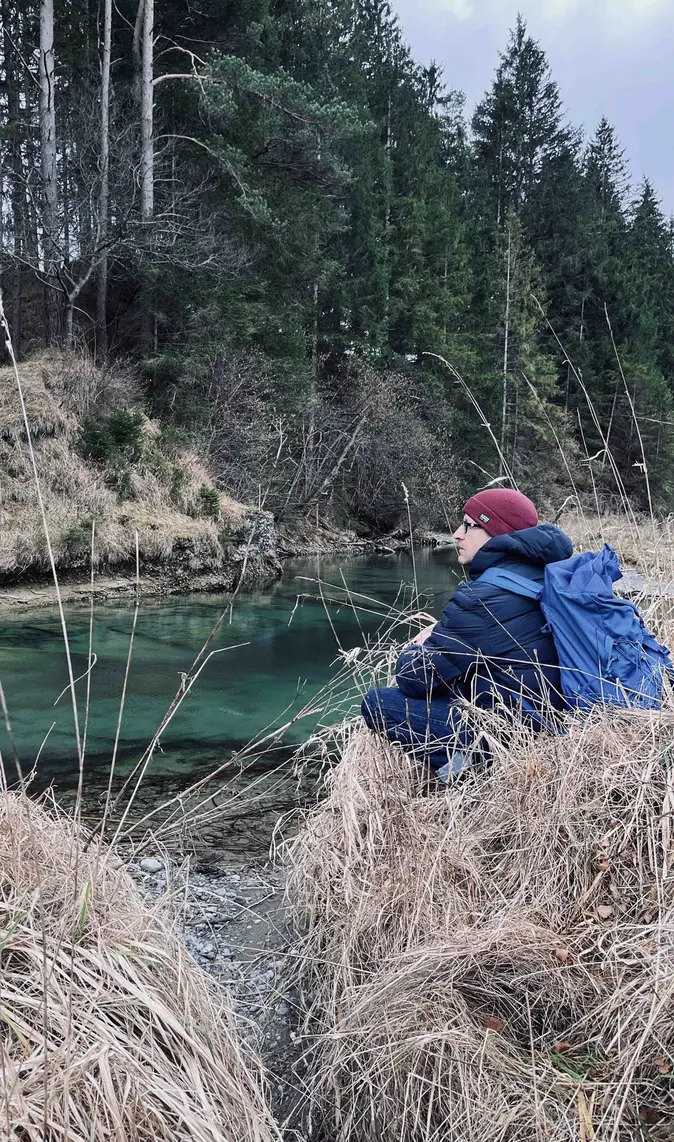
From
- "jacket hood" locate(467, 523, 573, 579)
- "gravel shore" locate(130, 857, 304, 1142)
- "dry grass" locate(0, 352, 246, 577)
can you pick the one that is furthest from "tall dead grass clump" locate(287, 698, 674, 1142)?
"dry grass" locate(0, 352, 246, 577)

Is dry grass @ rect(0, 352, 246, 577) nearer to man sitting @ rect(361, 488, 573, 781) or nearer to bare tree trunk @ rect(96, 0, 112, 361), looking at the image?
bare tree trunk @ rect(96, 0, 112, 361)

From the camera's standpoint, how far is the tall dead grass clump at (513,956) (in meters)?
1.63

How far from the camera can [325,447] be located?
21.1 m

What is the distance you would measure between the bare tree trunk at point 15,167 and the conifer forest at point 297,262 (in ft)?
0.31

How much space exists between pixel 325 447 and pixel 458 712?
19.0 m

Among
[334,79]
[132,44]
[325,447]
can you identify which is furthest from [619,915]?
[334,79]

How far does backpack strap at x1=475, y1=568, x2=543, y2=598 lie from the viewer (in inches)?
95.9

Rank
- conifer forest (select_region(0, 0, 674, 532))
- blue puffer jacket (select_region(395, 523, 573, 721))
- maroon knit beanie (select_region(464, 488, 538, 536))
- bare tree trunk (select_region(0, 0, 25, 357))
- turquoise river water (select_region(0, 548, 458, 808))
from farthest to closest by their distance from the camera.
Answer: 1. conifer forest (select_region(0, 0, 674, 532))
2. bare tree trunk (select_region(0, 0, 25, 357))
3. turquoise river water (select_region(0, 548, 458, 808))
4. maroon knit beanie (select_region(464, 488, 538, 536))
5. blue puffer jacket (select_region(395, 523, 573, 721))

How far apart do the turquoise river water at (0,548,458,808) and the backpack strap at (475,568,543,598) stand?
0.65 metres

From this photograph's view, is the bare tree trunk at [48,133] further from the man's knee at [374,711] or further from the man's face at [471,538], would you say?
the man's knee at [374,711]

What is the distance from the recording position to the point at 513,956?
6.05 feet

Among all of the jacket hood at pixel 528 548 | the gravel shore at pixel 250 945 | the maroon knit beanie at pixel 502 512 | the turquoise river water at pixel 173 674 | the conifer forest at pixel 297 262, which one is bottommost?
the turquoise river water at pixel 173 674

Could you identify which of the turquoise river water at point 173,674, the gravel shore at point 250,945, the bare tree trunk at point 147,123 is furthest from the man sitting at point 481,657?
the bare tree trunk at point 147,123

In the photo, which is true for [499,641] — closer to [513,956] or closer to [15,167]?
[513,956]
